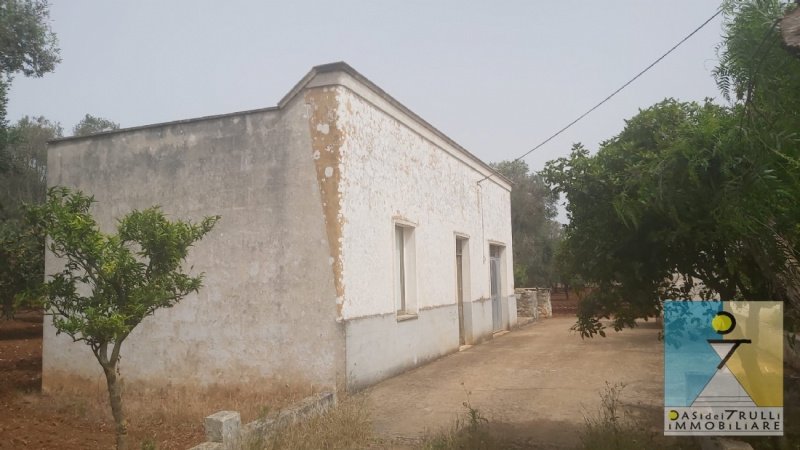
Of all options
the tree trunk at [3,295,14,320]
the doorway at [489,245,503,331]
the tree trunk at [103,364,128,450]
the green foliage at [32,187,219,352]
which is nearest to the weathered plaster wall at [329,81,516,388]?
the doorway at [489,245,503,331]

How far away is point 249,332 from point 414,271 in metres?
3.50

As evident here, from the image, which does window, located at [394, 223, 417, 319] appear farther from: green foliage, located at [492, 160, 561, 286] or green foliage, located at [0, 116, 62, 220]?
green foliage, located at [492, 160, 561, 286]

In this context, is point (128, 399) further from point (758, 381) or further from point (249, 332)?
point (758, 381)

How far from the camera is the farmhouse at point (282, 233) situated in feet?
27.7

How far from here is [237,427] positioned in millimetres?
5594

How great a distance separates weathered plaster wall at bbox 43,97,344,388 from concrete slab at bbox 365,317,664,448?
4.55 ft

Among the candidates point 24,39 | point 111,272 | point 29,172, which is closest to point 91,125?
point 29,172

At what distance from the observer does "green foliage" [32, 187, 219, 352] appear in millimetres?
4988

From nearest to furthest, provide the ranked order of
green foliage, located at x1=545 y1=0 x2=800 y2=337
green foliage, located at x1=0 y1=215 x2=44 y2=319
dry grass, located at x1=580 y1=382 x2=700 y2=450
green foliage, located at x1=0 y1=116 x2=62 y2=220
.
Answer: green foliage, located at x1=545 y1=0 x2=800 y2=337
dry grass, located at x1=580 y1=382 x2=700 y2=450
green foliage, located at x1=0 y1=215 x2=44 y2=319
green foliage, located at x1=0 y1=116 x2=62 y2=220

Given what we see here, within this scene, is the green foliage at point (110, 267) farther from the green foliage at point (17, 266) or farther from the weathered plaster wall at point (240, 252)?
the green foliage at point (17, 266)

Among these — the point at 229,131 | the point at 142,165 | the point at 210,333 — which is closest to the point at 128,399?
the point at 210,333

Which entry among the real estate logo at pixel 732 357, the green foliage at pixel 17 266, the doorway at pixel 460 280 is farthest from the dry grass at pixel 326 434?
the doorway at pixel 460 280

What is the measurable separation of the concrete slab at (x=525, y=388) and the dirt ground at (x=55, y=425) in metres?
2.59

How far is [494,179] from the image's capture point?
17.3 metres
